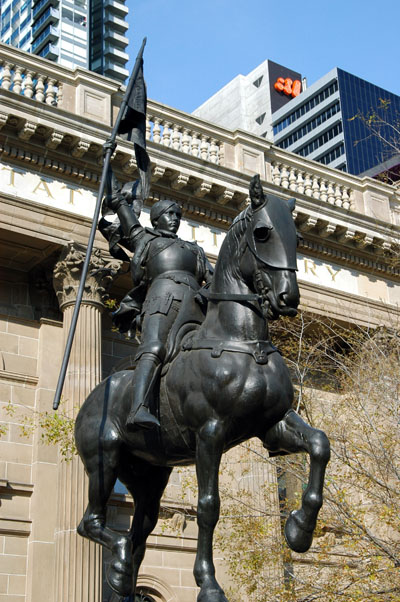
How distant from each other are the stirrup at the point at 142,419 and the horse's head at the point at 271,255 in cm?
119

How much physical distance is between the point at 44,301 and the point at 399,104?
4658 inches

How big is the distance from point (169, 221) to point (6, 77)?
15974mm

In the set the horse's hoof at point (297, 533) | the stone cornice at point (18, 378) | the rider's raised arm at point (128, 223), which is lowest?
the horse's hoof at point (297, 533)

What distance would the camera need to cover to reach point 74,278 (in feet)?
75.0

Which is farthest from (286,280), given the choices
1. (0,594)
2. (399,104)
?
(399,104)

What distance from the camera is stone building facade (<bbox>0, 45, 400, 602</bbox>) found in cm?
2073

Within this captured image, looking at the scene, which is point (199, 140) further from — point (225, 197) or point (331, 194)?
point (331, 194)

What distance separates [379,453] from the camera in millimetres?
20328

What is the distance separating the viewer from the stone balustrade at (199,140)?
A: 24.3 m

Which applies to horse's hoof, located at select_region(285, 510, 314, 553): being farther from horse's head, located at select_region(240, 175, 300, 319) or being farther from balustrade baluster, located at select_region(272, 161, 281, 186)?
balustrade baluster, located at select_region(272, 161, 281, 186)

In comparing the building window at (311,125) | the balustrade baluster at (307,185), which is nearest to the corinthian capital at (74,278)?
the balustrade baluster at (307,185)

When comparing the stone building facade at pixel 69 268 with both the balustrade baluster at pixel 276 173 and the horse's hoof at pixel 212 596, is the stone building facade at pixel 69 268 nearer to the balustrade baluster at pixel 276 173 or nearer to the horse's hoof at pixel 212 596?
the balustrade baluster at pixel 276 173

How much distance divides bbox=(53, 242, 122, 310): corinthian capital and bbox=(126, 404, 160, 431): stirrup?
1532cm

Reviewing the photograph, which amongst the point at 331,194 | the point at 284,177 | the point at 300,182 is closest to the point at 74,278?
the point at 284,177
